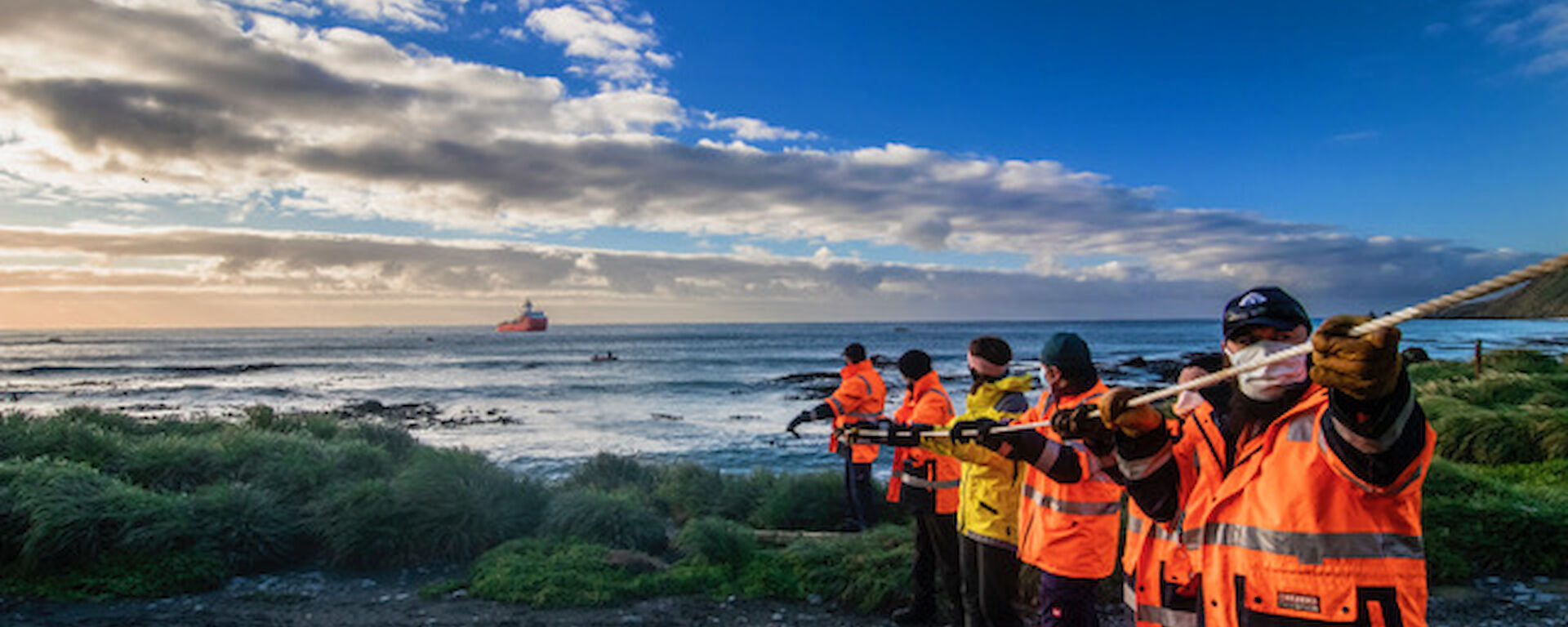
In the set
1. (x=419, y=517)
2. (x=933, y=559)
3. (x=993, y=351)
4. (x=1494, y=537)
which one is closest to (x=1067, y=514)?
(x=993, y=351)

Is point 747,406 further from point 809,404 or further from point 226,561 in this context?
point 226,561

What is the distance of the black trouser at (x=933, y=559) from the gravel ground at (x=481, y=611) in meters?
0.44

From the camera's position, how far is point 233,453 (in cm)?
1002

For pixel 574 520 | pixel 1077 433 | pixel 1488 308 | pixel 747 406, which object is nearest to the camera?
pixel 1077 433

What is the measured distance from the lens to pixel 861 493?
957 centimetres

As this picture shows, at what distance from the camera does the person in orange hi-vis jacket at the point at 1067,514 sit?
13.0 feet

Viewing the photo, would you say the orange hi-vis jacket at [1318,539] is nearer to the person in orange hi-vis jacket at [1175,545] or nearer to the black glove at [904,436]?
the person in orange hi-vis jacket at [1175,545]

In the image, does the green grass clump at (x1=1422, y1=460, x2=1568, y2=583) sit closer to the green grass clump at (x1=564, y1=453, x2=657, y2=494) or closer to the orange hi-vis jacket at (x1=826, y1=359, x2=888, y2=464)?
the orange hi-vis jacket at (x1=826, y1=359, x2=888, y2=464)

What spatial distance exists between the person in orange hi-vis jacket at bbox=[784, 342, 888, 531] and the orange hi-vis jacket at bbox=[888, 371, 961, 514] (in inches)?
72.6

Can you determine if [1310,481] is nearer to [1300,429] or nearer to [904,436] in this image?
[1300,429]

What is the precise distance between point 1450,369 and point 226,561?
2704cm

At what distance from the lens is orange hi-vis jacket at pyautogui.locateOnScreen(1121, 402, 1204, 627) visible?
9.48 ft

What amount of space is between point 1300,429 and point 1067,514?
196 centimetres

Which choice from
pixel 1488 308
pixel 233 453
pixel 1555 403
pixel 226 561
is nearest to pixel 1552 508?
pixel 1488 308
